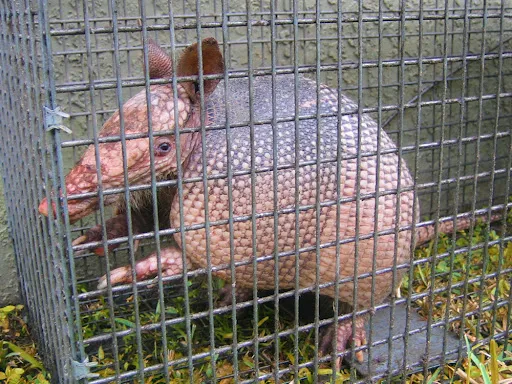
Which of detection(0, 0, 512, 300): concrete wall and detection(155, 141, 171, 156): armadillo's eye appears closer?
detection(155, 141, 171, 156): armadillo's eye

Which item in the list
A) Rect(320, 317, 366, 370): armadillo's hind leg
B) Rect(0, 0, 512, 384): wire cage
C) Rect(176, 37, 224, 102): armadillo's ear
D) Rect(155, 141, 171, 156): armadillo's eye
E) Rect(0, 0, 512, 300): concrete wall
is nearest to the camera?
Rect(0, 0, 512, 384): wire cage

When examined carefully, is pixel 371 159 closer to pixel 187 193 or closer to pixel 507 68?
pixel 187 193

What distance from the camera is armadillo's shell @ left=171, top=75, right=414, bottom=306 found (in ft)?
6.22

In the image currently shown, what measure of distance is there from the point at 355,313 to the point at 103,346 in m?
1.08

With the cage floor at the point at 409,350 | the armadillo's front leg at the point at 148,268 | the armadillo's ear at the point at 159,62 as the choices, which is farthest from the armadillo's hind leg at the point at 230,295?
the armadillo's ear at the point at 159,62

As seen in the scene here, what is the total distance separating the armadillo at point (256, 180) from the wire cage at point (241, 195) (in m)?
0.01

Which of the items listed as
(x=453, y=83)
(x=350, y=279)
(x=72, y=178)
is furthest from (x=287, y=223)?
(x=453, y=83)

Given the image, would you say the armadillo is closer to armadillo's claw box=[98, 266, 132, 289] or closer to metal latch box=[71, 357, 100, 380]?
armadillo's claw box=[98, 266, 132, 289]

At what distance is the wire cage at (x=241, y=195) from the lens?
154cm

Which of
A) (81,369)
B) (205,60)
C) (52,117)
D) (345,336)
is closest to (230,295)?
(345,336)

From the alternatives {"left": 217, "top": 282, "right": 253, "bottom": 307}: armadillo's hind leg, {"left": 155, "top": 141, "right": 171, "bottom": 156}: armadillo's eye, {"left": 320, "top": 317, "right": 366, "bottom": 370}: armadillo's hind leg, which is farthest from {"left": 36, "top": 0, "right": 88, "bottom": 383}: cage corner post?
{"left": 320, "top": 317, "right": 366, "bottom": 370}: armadillo's hind leg

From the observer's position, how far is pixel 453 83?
347 cm

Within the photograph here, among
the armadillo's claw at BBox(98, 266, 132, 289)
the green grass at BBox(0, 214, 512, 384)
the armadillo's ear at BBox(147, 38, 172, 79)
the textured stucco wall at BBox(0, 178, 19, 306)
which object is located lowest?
the green grass at BBox(0, 214, 512, 384)

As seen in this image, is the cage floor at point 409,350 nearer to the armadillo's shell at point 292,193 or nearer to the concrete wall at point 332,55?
the armadillo's shell at point 292,193
